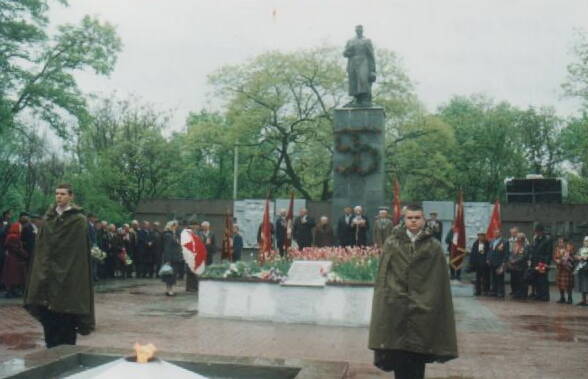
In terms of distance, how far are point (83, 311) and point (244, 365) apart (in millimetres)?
1915

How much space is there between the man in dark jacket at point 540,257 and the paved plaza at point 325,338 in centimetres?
309

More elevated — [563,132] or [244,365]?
[563,132]

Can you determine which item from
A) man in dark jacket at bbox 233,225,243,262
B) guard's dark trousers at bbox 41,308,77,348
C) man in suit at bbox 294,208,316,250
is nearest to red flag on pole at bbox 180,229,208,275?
man in suit at bbox 294,208,316,250

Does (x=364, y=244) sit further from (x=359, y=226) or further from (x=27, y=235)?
(x=27, y=235)

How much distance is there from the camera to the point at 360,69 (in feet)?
64.8

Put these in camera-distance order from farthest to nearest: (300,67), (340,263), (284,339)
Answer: (300,67), (340,263), (284,339)

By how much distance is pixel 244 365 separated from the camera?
555 cm

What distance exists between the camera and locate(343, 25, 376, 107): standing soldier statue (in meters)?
Answer: 19.7

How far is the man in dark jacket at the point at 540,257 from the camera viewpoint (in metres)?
18.4

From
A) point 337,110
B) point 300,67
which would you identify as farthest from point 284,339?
point 300,67

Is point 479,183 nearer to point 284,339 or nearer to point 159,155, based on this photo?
point 159,155

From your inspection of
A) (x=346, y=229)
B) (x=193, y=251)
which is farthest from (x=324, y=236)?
(x=193, y=251)

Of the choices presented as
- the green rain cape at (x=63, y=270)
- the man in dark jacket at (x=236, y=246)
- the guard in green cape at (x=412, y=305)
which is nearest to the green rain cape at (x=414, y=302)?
the guard in green cape at (x=412, y=305)

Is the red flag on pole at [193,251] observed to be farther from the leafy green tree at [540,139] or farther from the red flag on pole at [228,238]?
the leafy green tree at [540,139]
